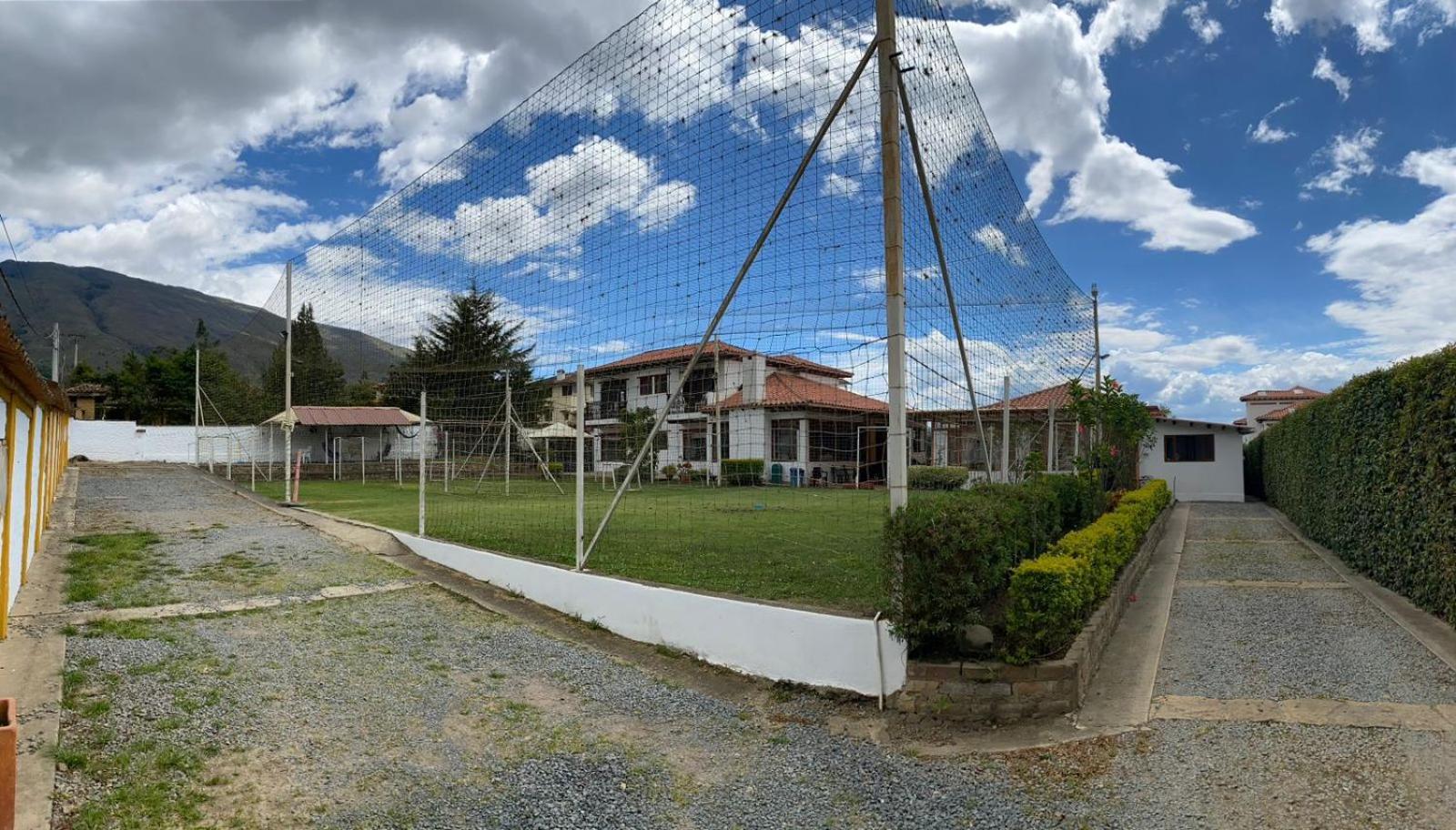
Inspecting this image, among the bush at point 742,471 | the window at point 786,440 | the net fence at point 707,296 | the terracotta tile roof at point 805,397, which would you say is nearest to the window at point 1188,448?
the net fence at point 707,296

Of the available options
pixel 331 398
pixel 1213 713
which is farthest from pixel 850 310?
pixel 331 398

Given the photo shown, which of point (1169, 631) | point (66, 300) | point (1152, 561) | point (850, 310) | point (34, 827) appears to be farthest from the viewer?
point (66, 300)

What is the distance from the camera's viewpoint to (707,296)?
239 inches

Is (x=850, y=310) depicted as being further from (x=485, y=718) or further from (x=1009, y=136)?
(x=1009, y=136)

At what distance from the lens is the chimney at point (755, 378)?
616cm

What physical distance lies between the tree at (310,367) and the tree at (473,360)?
539 cm

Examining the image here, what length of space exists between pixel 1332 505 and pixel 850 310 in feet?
28.6

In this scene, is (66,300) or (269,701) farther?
(66,300)

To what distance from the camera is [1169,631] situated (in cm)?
610

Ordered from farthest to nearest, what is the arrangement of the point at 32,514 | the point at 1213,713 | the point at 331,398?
the point at 331,398 → the point at 32,514 → the point at 1213,713

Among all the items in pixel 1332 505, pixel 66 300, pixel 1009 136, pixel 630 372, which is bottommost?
pixel 1332 505

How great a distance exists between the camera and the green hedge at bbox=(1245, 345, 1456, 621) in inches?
230

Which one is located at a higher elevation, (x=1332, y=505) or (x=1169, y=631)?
(x=1332, y=505)

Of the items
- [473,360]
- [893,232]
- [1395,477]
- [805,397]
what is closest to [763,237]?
[893,232]
